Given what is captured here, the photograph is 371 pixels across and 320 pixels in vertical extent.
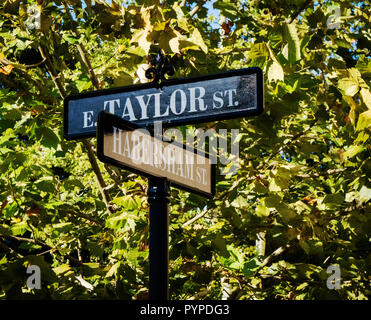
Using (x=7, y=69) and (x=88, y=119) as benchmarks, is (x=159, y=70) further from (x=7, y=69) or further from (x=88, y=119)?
(x=7, y=69)

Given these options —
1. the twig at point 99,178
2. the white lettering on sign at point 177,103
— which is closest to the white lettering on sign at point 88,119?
the white lettering on sign at point 177,103

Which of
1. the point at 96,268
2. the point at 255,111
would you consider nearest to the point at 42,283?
the point at 96,268

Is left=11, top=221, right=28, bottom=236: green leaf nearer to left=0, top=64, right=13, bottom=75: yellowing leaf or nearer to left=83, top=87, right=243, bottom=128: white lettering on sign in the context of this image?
left=0, top=64, right=13, bottom=75: yellowing leaf

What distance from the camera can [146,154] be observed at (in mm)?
2160

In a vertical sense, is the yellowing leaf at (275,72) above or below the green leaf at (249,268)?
above

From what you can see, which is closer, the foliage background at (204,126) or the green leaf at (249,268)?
the foliage background at (204,126)

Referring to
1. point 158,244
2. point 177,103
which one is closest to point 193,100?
point 177,103

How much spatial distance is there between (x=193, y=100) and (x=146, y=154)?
337 millimetres

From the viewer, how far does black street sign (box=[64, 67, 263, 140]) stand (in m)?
2.27

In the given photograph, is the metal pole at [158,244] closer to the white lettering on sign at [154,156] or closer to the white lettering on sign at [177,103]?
the white lettering on sign at [154,156]

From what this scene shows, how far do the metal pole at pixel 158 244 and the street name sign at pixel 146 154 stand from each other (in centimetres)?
10

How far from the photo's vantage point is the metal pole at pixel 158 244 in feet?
6.66

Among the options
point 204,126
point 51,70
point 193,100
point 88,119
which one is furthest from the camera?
point 51,70
